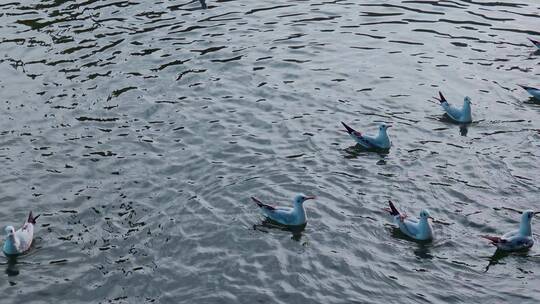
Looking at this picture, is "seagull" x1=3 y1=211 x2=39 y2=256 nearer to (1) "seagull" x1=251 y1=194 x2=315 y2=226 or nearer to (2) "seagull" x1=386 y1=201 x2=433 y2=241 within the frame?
(1) "seagull" x1=251 y1=194 x2=315 y2=226

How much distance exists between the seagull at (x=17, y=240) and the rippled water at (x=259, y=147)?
26 cm

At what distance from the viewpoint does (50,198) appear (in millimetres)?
19125

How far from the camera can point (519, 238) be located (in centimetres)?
1712

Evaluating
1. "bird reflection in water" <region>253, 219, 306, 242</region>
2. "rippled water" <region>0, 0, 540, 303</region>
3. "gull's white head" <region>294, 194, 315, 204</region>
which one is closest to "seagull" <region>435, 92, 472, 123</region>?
"rippled water" <region>0, 0, 540, 303</region>

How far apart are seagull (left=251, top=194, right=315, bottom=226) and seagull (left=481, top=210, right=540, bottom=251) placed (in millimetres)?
4027

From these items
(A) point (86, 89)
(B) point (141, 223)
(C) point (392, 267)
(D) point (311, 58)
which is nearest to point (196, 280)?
(B) point (141, 223)

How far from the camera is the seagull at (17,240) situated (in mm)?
16844

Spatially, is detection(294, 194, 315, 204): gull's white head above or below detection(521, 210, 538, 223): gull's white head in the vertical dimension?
above

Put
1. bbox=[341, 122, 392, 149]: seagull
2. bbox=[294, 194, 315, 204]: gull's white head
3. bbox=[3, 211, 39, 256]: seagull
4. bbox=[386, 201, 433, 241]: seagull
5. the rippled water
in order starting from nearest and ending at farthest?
the rippled water → bbox=[3, 211, 39, 256]: seagull → bbox=[386, 201, 433, 241]: seagull → bbox=[294, 194, 315, 204]: gull's white head → bbox=[341, 122, 392, 149]: seagull

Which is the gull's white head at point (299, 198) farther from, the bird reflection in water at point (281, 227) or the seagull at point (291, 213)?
the bird reflection in water at point (281, 227)

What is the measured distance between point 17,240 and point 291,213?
5961 millimetres

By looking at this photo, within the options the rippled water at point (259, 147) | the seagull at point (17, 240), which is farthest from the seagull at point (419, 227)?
the seagull at point (17, 240)

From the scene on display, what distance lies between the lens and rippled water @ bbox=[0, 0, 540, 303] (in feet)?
53.7

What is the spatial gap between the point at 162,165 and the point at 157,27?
10.5 metres
